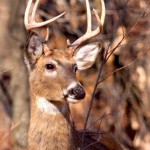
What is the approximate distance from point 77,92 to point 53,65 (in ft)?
2.00

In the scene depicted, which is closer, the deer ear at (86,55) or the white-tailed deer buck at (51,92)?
the white-tailed deer buck at (51,92)

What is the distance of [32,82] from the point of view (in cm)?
866

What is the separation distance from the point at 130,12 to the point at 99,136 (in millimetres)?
3252

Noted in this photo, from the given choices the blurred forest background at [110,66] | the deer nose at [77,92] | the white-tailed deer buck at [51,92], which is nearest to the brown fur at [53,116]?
the white-tailed deer buck at [51,92]

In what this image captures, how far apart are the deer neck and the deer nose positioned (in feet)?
1.21

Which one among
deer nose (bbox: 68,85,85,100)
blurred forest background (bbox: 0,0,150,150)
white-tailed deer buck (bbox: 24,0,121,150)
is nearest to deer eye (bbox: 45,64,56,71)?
white-tailed deer buck (bbox: 24,0,121,150)

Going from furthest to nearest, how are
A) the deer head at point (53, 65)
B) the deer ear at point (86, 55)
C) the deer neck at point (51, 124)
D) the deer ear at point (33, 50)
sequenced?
the deer ear at point (86, 55), the deer ear at point (33, 50), the deer neck at point (51, 124), the deer head at point (53, 65)

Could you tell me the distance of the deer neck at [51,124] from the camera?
844 cm

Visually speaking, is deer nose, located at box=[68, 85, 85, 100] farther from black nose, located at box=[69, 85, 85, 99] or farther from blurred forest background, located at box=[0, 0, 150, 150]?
blurred forest background, located at box=[0, 0, 150, 150]

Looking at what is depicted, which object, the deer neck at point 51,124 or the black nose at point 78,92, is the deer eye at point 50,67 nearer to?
the deer neck at point 51,124

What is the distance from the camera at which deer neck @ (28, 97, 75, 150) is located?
27.7 feet

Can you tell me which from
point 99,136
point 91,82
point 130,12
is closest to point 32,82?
point 99,136

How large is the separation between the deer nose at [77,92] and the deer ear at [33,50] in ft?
2.57

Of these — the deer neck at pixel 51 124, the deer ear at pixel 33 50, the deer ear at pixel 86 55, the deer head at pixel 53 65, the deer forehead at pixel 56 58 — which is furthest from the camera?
the deer ear at pixel 86 55
